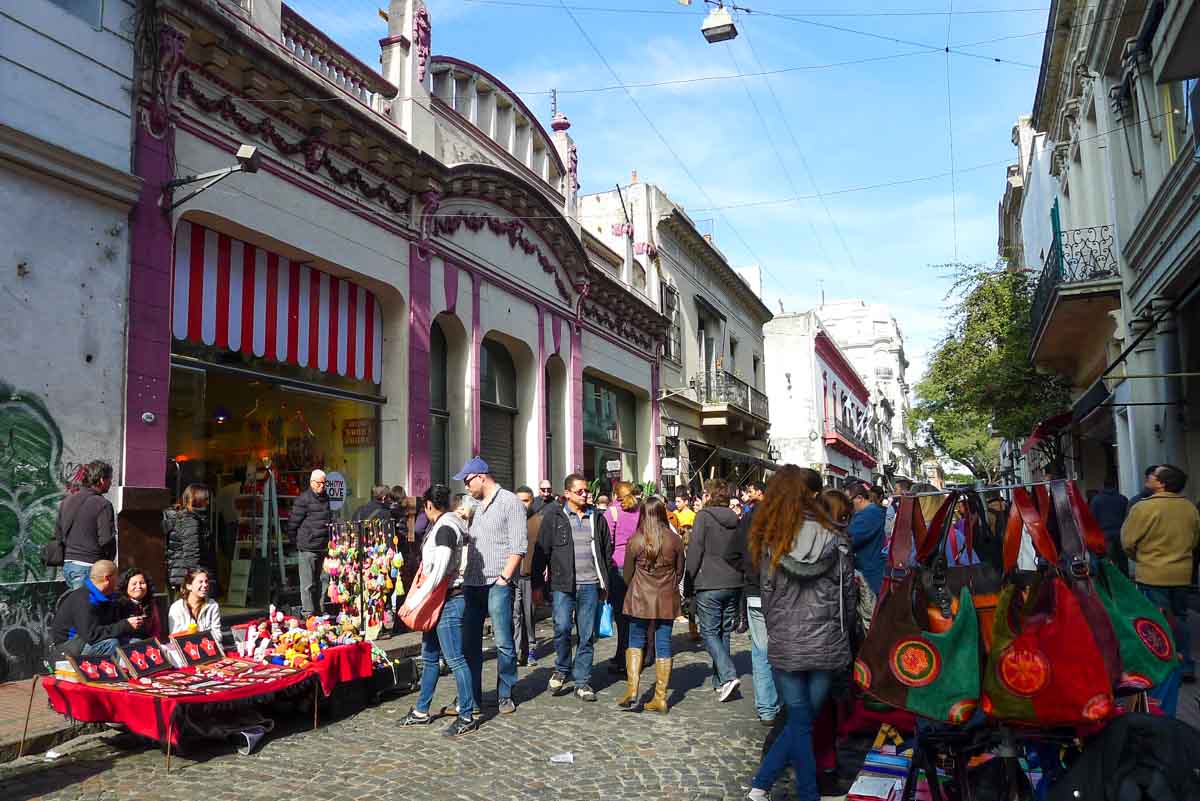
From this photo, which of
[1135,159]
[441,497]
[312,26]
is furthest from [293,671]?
[1135,159]

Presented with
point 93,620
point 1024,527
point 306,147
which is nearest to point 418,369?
point 306,147

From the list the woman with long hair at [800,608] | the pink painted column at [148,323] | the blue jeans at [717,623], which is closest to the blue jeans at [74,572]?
the pink painted column at [148,323]

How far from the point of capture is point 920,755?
14.1 ft

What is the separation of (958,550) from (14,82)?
30.0ft

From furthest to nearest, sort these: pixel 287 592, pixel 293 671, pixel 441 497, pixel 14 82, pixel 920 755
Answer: pixel 287 592, pixel 441 497, pixel 14 82, pixel 293 671, pixel 920 755

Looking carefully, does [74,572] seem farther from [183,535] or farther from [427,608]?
[427,608]

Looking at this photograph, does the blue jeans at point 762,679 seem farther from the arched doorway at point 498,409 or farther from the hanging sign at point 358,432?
the arched doorway at point 498,409

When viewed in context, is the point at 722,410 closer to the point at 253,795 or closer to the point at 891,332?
the point at 253,795

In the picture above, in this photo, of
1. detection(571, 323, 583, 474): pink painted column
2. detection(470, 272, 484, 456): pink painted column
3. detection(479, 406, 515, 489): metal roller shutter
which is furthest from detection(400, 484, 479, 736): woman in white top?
detection(571, 323, 583, 474): pink painted column

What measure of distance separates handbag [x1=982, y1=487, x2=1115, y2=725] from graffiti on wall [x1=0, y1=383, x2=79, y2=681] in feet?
25.9

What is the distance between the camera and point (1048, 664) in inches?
149

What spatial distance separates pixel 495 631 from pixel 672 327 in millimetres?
19565

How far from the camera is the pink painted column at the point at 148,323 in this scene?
9.48 m

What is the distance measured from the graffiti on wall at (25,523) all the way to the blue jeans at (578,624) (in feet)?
14.9
